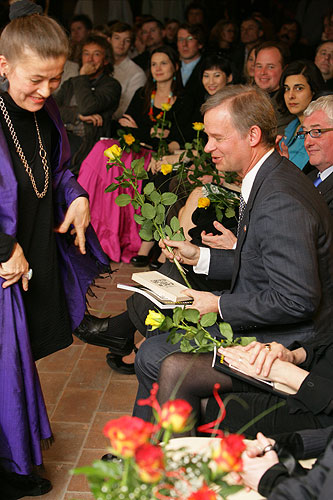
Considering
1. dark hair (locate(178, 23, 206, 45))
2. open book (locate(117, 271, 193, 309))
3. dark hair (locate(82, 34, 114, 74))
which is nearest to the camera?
open book (locate(117, 271, 193, 309))

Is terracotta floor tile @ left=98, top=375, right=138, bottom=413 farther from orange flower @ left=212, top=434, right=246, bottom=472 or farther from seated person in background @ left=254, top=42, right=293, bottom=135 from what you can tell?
seated person in background @ left=254, top=42, right=293, bottom=135

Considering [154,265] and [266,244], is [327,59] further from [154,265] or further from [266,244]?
[266,244]

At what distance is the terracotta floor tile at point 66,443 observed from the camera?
248cm

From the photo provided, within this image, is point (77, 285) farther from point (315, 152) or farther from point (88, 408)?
point (315, 152)

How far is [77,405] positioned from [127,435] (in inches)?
80.7

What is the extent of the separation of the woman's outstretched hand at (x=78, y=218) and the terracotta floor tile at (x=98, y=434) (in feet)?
2.89

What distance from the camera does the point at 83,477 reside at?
2.34m

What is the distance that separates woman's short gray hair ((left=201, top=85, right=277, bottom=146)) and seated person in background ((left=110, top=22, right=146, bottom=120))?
3643mm

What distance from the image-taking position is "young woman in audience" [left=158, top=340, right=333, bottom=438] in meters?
1.77

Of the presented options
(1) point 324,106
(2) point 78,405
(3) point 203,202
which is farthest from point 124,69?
(2) point 78,405

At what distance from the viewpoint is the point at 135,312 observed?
2.94 metres

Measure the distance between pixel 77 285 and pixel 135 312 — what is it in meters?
0.55

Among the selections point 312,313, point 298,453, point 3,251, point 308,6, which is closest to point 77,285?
point 3,251

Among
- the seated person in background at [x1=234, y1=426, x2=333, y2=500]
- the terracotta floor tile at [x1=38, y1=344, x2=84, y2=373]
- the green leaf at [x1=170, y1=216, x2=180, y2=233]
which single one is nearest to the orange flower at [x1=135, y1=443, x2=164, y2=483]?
the seated person in background at [x1=234, y1=426, x2=333, y2=500]
